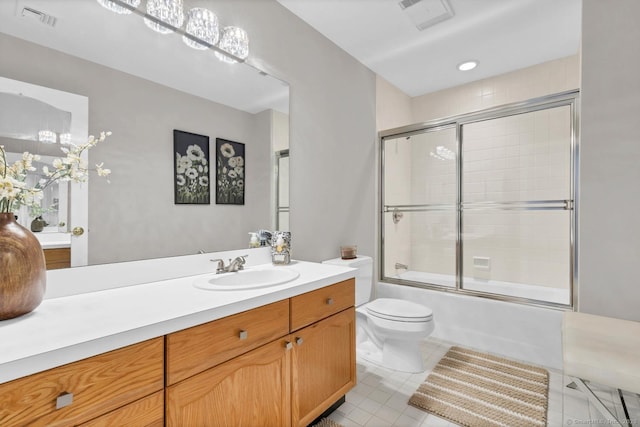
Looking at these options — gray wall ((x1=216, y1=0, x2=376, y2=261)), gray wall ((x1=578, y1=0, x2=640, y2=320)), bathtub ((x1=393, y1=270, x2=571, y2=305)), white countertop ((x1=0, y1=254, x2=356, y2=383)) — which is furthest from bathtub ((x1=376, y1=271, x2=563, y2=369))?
white countertop ((x1=0, y1=254, x2=356, y2=383))

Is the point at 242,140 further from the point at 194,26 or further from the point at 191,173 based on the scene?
the point at 194,26

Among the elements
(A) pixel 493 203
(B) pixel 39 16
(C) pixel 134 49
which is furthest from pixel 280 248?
(A) pixel 493 203

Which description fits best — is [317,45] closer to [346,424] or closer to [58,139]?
[58,139]

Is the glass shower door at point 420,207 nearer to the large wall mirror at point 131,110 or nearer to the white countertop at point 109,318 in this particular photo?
the large wall mirror at point 131,110

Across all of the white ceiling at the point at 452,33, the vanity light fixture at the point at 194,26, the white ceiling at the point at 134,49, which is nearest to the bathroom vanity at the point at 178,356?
the white ceiling at the point at 134,49

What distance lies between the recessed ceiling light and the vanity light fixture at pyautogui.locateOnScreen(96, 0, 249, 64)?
203 centimetres

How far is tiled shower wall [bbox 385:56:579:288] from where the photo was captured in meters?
2.65

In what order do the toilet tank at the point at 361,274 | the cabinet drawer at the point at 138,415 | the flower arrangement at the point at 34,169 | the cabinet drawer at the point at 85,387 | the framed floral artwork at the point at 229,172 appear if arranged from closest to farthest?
the cabinet drawer at the point at 85,387, the cabinet drawer at the point at 138,415, the flower arrangement at the point at 34,169, the framed floral artwork at the point at 229,172, the toilet tank at the point at 361,274

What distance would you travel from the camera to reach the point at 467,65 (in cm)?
279

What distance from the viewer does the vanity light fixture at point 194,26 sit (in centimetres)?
135

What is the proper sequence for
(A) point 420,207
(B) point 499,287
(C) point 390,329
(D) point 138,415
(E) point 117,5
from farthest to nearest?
(A) point 420,207
(B) point 499,287
(C) point 390,329
(E) point 117,5
(D) point 138,415

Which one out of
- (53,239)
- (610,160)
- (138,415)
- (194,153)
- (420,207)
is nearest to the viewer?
(138,415)

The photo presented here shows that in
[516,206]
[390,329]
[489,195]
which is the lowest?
[390,329]

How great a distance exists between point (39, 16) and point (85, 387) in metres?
1.28
